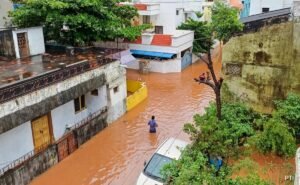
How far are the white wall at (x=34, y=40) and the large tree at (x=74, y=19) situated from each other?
78cm

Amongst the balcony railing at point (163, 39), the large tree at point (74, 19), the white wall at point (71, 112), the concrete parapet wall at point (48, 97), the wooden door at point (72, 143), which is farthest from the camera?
the balcony railing at point (163, 39)

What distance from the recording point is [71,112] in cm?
1541

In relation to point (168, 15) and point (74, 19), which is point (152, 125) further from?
point (168, 15)

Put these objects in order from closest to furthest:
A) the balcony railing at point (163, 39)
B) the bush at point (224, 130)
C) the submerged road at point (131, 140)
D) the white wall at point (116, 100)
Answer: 1. the bush at point (224, 130)
2. the submerged road at point (131, 140)
3. the white wall at point (116, 100)
4. the balcony railing at point (163, 39)

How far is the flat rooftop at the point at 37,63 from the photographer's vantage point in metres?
13.6

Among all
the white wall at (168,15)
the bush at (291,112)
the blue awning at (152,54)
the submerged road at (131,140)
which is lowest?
the submerged road at (131,140)

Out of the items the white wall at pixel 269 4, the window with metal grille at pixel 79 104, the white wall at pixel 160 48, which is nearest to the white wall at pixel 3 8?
the white wall at pixel 160 48

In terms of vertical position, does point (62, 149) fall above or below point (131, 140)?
above

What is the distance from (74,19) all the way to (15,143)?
25.2 feet

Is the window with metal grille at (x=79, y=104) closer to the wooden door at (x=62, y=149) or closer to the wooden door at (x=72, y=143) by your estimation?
the wooden door at (x=72, y=143)

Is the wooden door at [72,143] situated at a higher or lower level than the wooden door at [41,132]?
lower

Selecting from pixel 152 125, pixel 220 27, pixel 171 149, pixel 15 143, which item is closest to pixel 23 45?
pixel 15 143

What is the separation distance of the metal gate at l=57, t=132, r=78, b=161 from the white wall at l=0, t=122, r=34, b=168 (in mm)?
1104

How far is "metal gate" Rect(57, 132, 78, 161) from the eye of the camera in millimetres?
13688
